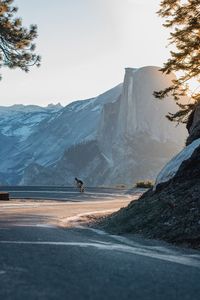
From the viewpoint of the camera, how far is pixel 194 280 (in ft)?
19.1

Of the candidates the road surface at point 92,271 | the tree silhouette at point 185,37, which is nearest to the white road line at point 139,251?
the road surface at point 92,271

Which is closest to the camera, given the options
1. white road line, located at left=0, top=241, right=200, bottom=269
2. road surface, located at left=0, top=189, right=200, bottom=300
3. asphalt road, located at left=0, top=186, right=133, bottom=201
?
road surface, located at left=0, top=189, right=200, bottom=300

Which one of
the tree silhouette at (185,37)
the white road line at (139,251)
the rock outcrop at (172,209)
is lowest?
the white road line at (139,251)

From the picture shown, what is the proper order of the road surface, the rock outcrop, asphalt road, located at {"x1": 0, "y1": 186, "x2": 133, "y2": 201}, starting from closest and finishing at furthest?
1. the road surface
2. the rock outcrop
3. asphalt road, located at {"x1": 0, "y1": 186, "x2": 133, "y2": 201}

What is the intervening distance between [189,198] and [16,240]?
5174 millimetres

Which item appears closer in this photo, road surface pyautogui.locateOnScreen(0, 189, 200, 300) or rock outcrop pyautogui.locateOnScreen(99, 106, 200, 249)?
road surface pyautogui.locateOnScreen(0, 189, 200, 300)

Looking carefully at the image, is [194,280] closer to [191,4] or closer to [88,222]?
[88,222]

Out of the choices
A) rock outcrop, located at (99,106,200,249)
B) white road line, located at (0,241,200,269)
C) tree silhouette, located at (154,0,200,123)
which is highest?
tree silhouette, located at (154,0,200,123)

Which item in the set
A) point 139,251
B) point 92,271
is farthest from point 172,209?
point 92,271

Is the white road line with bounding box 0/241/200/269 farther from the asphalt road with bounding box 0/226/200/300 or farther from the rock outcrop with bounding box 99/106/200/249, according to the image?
the rock outcrop with bounding box 99/106/200/249

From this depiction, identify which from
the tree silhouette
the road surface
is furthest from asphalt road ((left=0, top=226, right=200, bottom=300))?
the tree silhouette

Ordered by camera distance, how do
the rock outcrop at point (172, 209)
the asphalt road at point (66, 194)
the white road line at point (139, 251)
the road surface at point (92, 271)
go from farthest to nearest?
the asphalt road at point (66, 194) → the rock outcrop at point (172, 209) → the white road line at point (139, 251) → the road surface at point (92, 271)

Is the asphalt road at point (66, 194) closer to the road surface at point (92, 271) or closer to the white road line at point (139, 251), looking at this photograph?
the white road line at point (139, 251)

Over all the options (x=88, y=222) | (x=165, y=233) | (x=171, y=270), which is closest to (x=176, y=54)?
(x=88, y=222)
